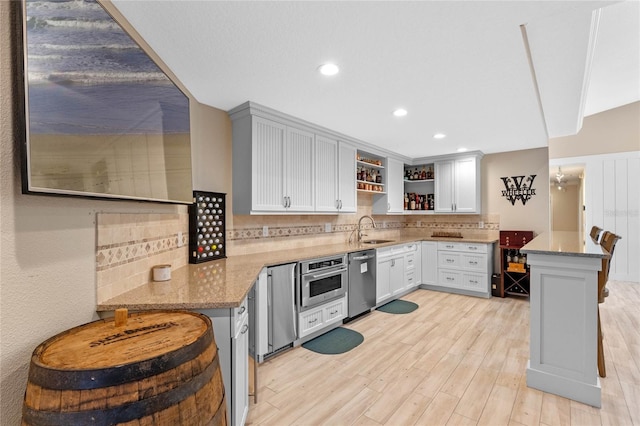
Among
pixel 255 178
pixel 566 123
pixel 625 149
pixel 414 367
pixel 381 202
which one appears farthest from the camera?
pixel 625 149

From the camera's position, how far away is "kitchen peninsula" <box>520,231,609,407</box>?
1938 millimetres

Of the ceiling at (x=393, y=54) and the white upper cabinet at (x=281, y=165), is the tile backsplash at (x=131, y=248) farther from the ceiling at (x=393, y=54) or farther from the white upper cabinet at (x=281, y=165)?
the ceiling at (x=393, y=54)

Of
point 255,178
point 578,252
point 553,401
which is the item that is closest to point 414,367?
point 553,401

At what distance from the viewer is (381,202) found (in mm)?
4797

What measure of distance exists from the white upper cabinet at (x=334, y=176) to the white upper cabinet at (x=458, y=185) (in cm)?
195

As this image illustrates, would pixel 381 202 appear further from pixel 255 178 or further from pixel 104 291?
pixel 104 291

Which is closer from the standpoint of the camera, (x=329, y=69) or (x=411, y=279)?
(x=329, y=69)

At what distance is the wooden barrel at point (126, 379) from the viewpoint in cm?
76

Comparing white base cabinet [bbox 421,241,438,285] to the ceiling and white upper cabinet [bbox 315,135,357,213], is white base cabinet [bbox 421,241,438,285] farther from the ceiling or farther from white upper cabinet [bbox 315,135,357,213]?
the ceiling

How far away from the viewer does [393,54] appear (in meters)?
1.86

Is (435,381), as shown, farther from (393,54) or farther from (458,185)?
(458,185)

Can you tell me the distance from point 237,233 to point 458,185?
3753 mm

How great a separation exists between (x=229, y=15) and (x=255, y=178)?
1430mm

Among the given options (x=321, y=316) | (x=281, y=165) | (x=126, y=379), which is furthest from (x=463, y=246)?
(x=126, y=379)
